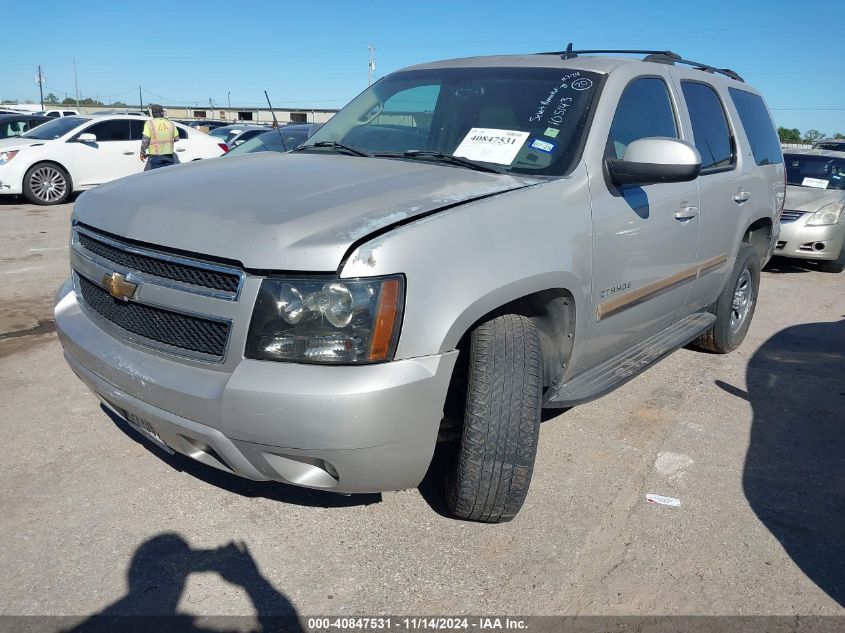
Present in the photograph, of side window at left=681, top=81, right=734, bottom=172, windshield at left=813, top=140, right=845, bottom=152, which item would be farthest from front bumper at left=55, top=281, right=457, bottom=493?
windshield at left=813, top=140, right=845, bottom=152

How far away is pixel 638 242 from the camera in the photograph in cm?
333

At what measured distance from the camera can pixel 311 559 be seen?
2686 mm

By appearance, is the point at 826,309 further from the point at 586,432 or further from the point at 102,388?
the point at 102,388

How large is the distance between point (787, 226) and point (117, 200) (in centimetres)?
813

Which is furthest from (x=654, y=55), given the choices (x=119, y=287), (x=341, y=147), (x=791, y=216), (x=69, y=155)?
(x=69, y=155)

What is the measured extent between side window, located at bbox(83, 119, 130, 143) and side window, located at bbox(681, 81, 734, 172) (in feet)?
36.9

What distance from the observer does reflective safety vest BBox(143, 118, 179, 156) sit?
34.7ft

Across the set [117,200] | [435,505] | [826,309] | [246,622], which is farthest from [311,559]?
[826,309]

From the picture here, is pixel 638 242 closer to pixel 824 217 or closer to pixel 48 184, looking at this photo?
pixel 824 217

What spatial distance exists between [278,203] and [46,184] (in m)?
11.4

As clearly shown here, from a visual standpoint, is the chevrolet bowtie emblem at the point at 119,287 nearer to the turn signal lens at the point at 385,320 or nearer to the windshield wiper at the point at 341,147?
the turn signal lens at the point at 385,320

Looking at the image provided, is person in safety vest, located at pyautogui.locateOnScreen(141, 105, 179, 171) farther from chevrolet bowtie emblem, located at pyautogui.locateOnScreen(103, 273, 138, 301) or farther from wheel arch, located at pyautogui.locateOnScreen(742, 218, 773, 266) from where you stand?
chevrolet bowtie emblem, located at pyautogui.locateOnScreen(103, 273, 138, 301)

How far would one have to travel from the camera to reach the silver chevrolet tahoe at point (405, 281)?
2256 millimetres

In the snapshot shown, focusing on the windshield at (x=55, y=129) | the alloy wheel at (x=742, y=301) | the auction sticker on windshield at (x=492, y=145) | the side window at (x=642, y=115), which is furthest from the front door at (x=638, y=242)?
the windshield at (x=55, y=129)
